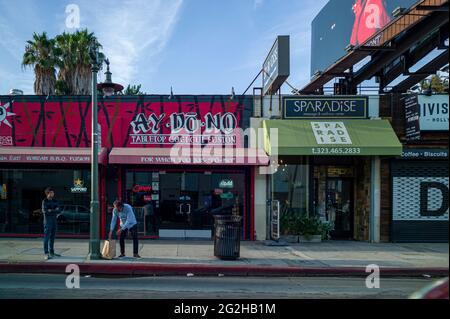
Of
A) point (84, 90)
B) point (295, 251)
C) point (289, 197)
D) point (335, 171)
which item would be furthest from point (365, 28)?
point (84, 90)

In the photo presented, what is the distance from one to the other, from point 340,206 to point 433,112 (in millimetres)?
4660

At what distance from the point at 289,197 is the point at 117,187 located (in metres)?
6.16

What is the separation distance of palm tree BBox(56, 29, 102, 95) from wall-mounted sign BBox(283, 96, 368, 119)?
1508 centimetres

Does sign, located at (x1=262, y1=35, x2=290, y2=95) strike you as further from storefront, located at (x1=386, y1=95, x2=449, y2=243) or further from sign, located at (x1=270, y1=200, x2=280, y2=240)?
storefront, located at (x1=386, y1=95, x2=449, y2=243)

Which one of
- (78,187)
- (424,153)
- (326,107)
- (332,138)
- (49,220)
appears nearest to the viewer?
(49,220)

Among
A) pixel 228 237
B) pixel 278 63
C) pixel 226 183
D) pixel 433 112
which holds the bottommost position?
pixel 228 237

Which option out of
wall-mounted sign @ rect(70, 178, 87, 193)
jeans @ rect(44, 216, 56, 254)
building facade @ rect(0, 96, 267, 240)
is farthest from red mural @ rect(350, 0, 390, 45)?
jeans @ rect(44, 216, 56, 254)

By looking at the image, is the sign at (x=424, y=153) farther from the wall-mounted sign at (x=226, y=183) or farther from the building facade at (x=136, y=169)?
the wall-mounted sign at (x=226, y=183)

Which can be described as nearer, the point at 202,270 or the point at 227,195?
the point at 202,270

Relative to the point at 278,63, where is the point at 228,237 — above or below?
below

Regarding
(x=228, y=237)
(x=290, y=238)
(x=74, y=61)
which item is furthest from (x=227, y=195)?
(x=74, y=61)

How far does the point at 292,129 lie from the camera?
14.4m

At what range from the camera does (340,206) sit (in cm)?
1599

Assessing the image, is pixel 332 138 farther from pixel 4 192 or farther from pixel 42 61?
pixel 42 61
